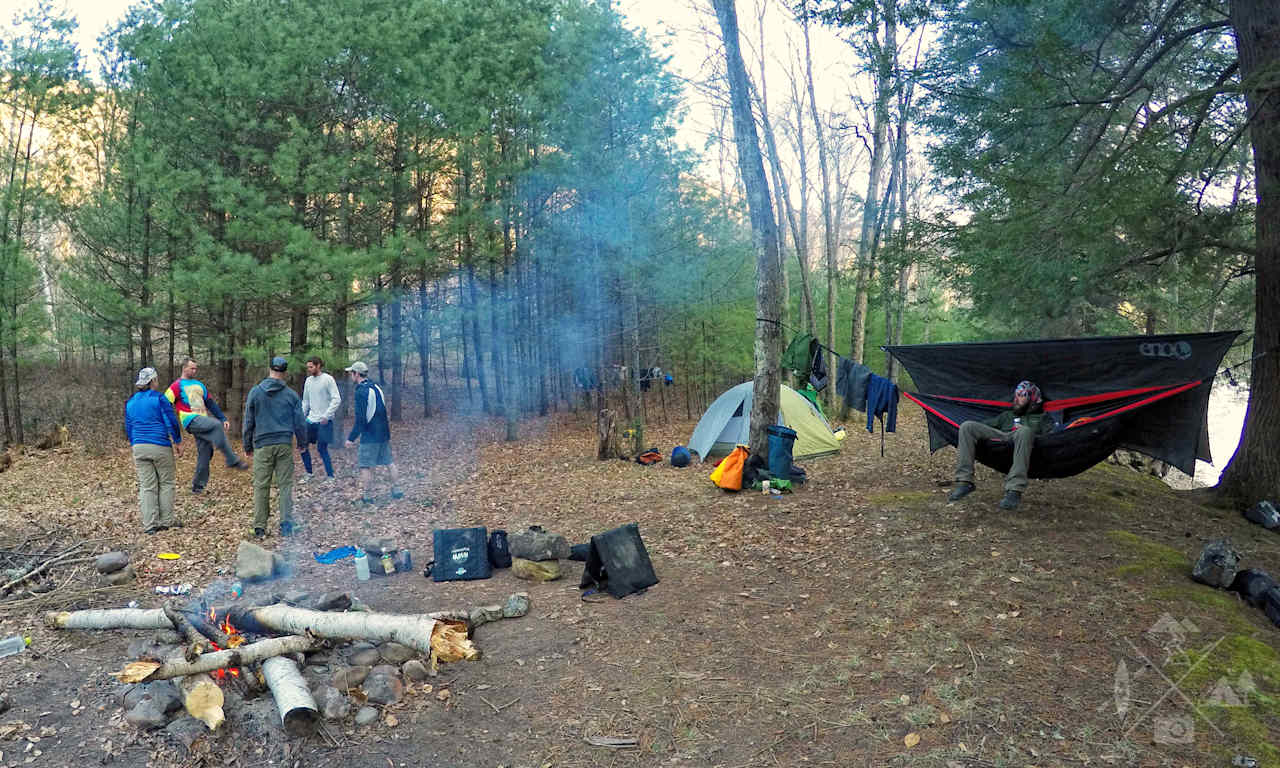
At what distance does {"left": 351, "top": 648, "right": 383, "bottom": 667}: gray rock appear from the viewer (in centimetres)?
383

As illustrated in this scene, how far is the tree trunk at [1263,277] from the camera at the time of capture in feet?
19.4

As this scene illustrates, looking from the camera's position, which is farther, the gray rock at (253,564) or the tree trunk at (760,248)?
the tree trunk at (760,248)

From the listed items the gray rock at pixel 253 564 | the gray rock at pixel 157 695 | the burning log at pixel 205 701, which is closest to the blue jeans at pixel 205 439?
the gray rock at pixel 253 564

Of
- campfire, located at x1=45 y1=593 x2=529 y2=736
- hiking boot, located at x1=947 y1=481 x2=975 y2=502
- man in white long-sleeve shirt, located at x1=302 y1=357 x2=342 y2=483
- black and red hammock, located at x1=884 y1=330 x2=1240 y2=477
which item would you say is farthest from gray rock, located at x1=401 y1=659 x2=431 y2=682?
man in white long-sleeve shirt, located at x1=302 y1=357 x2=342 y2=483

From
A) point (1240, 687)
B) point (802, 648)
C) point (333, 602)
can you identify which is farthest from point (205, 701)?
point (1240, 687)

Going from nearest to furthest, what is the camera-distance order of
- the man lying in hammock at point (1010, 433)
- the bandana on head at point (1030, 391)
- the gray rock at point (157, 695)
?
1. the gray rock at point (157, 695)
2. the man lying in hammock at point (1010, 433)
3. the bandana on head at point (1030, 391)

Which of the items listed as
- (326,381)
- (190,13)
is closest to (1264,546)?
(326,381)

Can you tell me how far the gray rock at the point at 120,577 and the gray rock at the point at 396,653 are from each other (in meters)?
2.73

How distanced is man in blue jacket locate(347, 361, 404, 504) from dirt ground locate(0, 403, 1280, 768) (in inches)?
44.3

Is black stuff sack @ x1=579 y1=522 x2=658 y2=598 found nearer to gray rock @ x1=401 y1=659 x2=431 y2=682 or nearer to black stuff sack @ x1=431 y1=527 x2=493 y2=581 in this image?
black stuff sack @ x1=431 y1=527 x2=493 y2=581

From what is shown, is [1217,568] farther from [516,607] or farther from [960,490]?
[516,607]

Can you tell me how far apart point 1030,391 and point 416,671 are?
5.16 metres

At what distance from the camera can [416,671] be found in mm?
3725

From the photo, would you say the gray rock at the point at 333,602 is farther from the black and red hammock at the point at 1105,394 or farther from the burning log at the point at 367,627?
the black and red hammock at the point at 1105,394
